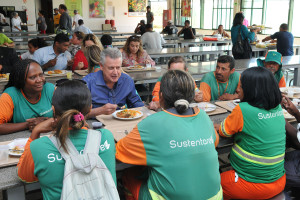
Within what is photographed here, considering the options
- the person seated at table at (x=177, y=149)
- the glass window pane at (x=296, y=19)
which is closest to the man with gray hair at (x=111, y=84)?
the person seated at table at (x=177, y=149)

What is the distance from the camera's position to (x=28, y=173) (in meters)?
1.46

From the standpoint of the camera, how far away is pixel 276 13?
1198 centimetres

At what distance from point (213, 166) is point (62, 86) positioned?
33.9 inches

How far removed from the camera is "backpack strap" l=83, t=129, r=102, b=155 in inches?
55.2

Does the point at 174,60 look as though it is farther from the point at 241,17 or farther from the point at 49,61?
the point at 241,17

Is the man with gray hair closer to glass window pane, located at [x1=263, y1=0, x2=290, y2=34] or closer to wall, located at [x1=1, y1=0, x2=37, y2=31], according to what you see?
glass window pane, located at [x1=263, y1=0, x2=290, y2=34]

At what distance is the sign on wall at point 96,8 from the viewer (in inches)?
646

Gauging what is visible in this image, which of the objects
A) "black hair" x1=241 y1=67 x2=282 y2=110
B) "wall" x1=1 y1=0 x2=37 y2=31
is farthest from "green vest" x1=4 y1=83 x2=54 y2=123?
"wall" x1=1 y1=0 x2=37 y2=31

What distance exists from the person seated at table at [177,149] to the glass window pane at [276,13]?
37.3 ft

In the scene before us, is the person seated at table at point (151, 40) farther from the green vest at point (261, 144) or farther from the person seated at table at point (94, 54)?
the green vest at point (261, 144)

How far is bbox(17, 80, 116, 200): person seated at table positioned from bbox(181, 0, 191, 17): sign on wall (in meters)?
16.6

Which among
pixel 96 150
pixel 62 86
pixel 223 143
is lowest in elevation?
pixel 223 143

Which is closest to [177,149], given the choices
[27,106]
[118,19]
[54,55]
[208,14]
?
[27,106]

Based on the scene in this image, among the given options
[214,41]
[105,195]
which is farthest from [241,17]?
[105,195]
